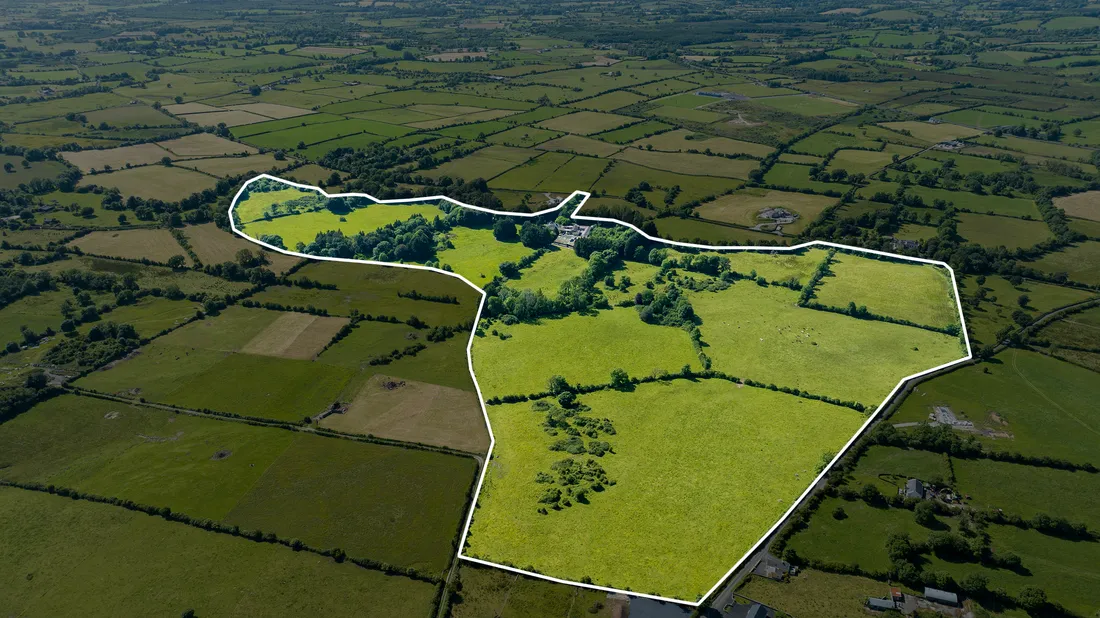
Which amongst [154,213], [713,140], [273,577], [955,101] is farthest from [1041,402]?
[955,101]

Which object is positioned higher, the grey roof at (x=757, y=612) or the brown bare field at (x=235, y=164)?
the brown bare field at (x=235, y=164)

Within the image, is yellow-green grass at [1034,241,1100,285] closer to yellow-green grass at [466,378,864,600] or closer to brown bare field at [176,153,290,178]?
yellow-green grass at [466,378,864,600]

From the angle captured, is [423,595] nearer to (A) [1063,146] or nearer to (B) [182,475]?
(B) [182,475]

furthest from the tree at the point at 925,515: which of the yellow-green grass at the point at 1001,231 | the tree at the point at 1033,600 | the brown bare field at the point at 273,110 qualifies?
the brown bare field at the point at 273,110

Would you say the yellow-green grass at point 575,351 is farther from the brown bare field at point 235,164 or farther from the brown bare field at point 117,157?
the brown bare field at point 117,157

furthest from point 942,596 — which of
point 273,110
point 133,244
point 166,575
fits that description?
point 273,110

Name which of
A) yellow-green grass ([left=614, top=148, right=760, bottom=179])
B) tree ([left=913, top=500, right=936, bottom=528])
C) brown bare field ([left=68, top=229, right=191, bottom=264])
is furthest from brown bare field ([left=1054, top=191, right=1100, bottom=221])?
brown bare field ([left=68, top=229, right=191, bottom=264])

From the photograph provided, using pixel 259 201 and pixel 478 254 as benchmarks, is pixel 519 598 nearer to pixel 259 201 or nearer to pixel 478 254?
pixel 478 254
